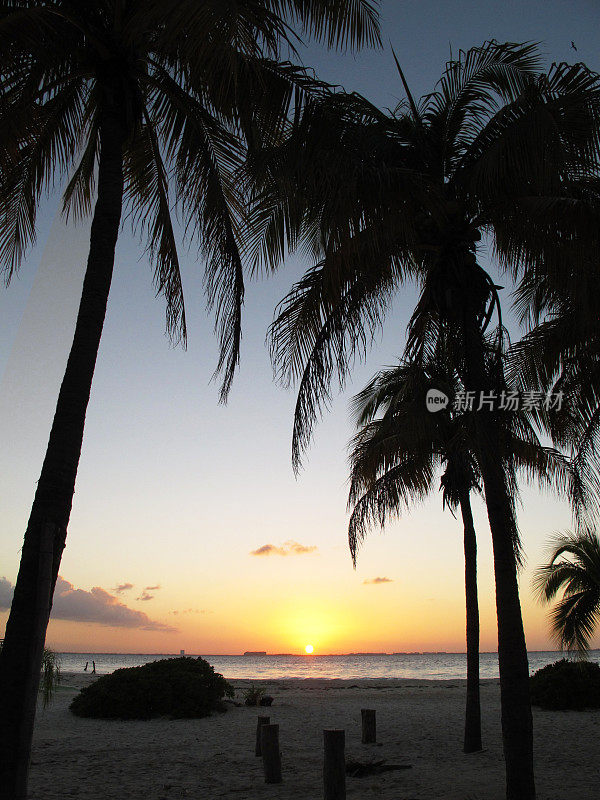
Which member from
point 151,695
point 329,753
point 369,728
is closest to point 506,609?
point 329,753

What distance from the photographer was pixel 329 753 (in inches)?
291

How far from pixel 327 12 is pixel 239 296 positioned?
3289 millimetres

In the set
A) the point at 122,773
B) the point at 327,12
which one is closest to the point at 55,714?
the point at 122,773

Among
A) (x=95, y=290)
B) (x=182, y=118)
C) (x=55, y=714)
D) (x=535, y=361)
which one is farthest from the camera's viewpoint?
(x=55, y=714)

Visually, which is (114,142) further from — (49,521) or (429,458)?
(429,458)

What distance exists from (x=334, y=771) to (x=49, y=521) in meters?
4.60

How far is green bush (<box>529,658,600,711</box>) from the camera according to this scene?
17.0 m

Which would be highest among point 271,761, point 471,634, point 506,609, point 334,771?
point 506,609

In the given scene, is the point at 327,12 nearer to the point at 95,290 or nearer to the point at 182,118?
the point at 182,118

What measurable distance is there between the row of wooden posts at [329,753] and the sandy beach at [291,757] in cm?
26

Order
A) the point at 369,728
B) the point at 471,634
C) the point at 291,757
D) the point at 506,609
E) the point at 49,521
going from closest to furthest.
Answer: the point at 49,521, the point at 506,609, the point at 471,634, the point at 291,757, the point at 369,728

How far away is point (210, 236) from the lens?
8.06 meters

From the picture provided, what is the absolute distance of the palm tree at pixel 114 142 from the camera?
5199mm

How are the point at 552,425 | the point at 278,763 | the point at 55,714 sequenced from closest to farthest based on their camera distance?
the point at 278,763
the point at 552,425
the point at 55,714
